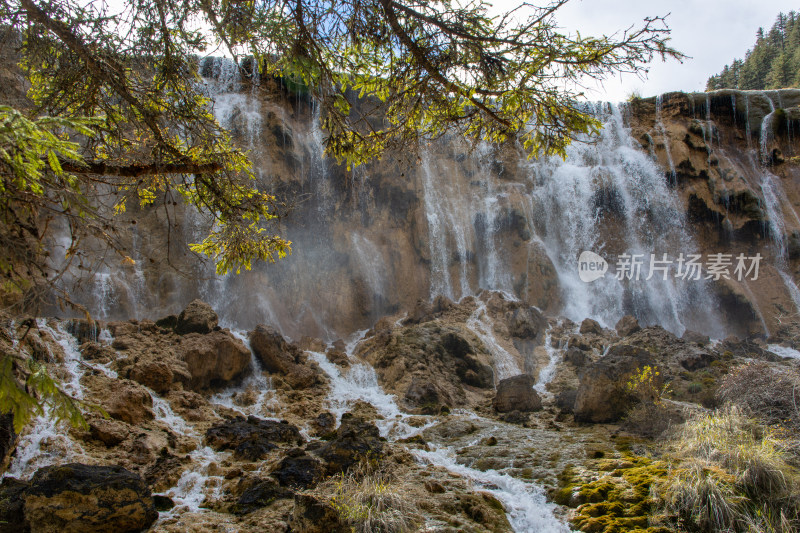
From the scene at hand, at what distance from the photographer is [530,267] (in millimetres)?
22641

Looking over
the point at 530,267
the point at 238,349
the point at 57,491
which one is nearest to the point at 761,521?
the point at 57,491

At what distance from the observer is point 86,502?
5.06 m

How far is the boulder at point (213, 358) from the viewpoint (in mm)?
11477

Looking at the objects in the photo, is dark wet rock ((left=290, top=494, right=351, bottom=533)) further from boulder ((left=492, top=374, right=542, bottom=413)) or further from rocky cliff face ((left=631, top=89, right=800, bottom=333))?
rocky cliff face ((left=631, top=89, right=800, bottom=333))

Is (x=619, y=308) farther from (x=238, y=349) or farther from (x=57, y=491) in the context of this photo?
(x=57, y=491)

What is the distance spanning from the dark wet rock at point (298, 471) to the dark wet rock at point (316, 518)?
50.6 inches

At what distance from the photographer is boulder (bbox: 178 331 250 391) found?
37.7 ft

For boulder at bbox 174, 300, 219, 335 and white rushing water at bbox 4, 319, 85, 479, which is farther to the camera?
boulder at bbox 174, 300, 219, 335

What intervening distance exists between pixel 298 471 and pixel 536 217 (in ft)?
66.0

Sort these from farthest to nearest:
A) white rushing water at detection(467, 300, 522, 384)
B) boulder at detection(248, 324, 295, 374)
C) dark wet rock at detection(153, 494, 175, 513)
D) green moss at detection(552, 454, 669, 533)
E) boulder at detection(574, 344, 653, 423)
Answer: white rushing water at detection(467, 300, 522, 384), boulder at detection(248, 324, 295, 374), boulder at detection(574, 344, 653, 423), dark wet rock at detection(153, 494, 175, 513), green moss at detection(552, 454, 669, 533)

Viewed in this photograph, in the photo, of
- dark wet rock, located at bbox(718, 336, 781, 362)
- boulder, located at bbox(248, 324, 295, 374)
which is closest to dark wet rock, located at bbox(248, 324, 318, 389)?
boulder, located at bbox(248, 324, 295, 374)

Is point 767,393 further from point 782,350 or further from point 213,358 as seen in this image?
point 782,350

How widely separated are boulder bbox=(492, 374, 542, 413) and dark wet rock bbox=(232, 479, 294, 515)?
6.79m

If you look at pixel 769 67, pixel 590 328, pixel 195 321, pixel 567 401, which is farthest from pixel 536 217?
pixel 769 67
